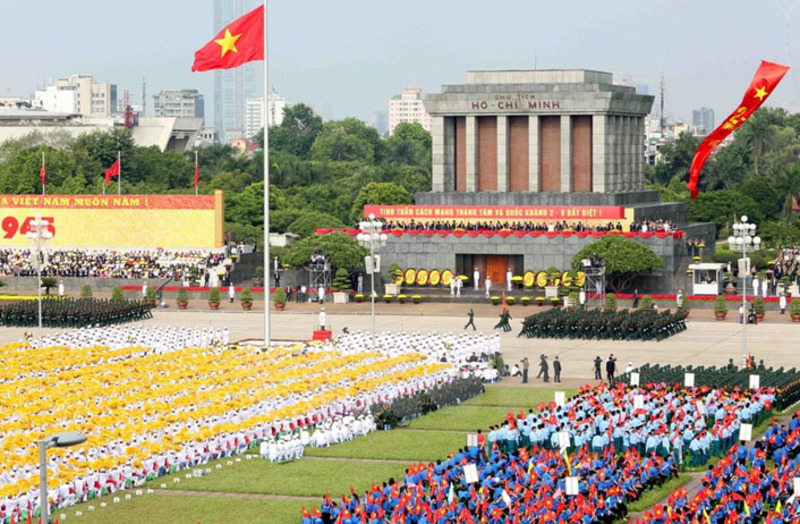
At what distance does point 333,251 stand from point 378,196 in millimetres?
32568

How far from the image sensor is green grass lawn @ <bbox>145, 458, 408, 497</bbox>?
3781 centimetres

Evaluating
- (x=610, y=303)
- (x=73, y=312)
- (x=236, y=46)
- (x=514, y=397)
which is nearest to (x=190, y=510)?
(x=514, y=397)

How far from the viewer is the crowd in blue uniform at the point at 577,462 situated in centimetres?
3150

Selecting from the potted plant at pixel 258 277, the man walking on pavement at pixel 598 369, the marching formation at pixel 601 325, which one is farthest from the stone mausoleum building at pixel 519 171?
the man walking on pavement at pixel 598 369

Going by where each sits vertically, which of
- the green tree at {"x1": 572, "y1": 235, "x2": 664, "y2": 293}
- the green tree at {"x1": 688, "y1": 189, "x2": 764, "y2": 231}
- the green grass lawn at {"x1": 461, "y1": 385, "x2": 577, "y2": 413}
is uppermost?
the green tree at {"x1": 688, "y1": 189, "x2": 764, "y2": 231}

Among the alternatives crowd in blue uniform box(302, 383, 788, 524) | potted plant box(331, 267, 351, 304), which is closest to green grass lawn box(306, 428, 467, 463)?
crowd in blue uniform box(302, 383, 788, 524)

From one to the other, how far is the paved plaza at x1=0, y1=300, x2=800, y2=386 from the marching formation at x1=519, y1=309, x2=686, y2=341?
53cm

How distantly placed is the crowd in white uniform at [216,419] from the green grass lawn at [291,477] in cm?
56

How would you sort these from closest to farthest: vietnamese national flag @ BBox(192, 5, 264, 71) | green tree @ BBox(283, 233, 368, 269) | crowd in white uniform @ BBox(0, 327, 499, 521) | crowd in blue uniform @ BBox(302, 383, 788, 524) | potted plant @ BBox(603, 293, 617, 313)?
crowd in blue uniform @ BBox(302, 383, 788, 524), crowd in white uniform @ BBox(0, 327, 499, 521), vietnamese national flag @ BBox(192, 5, 264, 71), potted plant @ BBox(603, 293, 617, 313), green tree @ BBox(283, 233, 368, 269)

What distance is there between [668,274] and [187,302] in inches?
959

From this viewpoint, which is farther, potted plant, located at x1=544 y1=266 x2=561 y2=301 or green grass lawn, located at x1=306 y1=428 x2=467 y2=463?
potted plant, located at x1=544 y1=266 x2=561 y2=301

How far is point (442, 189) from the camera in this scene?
93375 millimetres

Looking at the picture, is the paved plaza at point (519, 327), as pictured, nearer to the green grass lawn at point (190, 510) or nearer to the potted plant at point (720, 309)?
the potted plant at point (720, 309)

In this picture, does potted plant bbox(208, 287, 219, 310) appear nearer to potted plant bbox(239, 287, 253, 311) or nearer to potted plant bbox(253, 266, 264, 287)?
potted plant bbox(239, 287, 253, 311)
